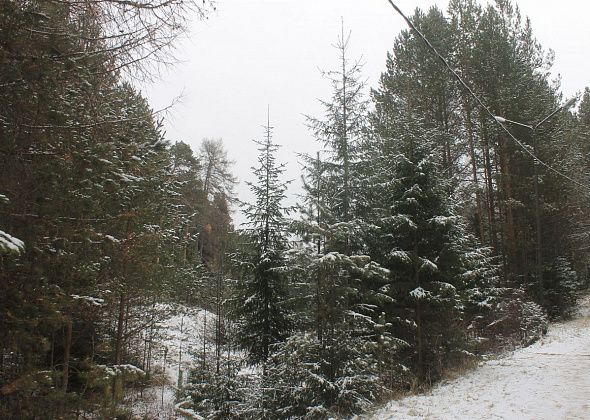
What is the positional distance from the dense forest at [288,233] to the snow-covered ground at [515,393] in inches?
43.6

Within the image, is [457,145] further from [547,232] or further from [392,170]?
[392,170]

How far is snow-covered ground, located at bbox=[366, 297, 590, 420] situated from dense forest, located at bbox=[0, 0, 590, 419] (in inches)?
43.6

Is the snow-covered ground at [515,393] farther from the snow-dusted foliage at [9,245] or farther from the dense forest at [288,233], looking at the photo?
the snow-dusted foliage at [9,245]

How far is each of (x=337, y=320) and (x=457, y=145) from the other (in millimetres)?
14976

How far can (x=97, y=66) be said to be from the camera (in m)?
5.04

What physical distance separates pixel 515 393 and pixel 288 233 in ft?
27.7

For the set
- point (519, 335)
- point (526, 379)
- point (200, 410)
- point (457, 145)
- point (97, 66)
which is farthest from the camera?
point (457, 145)

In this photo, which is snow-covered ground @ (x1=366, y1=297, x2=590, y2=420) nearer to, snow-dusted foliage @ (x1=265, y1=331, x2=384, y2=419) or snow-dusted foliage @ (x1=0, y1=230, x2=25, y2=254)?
snow-dusted foliage @ (x1=265, y1=331, x2=384, y2=419)

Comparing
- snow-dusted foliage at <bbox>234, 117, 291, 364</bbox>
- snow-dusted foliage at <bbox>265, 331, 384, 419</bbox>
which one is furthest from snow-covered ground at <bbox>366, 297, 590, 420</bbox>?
snow-dusted foliage at <bbox>234, 117, 291, 364</bbox>

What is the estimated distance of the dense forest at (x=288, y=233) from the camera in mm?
4695

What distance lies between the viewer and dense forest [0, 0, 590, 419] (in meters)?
4.70

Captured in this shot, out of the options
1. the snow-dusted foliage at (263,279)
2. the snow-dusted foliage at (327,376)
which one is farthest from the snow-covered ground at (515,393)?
the snow-dusted foliage at (263,279)

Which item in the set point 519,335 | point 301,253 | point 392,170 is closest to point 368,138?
point 392,170

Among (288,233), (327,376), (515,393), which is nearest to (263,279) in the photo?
(288,233)
